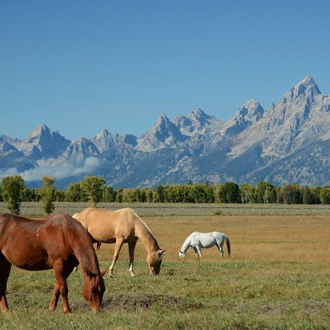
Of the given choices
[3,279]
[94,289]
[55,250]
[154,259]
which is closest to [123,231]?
[154,259]

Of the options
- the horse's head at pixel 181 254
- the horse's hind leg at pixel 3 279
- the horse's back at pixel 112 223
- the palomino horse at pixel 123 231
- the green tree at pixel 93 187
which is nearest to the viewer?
the horse's hind leg at pixel 3 279

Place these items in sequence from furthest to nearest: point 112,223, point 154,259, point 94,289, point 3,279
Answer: point 112,223 < point 154,259 < point 3,279 < point 94,289

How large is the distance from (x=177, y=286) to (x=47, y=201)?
249ft

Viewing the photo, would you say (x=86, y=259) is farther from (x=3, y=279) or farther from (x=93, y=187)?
(x=93, y=187)

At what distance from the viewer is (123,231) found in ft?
72.1

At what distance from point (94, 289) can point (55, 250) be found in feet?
4.04

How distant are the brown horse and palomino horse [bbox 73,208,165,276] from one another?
28.0 ft

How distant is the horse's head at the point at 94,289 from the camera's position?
1177cm

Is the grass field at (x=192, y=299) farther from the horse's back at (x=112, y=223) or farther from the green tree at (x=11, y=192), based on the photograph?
the green tree at (x=11, y=192)

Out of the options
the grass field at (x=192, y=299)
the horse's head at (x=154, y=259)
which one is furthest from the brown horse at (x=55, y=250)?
the horse's head at (x=154, y=259)

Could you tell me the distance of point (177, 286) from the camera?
58.4ft

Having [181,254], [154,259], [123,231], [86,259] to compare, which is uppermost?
[123,231]

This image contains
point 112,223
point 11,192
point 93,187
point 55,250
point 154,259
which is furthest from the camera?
point 93,187

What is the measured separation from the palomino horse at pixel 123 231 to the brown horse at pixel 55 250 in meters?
8.55
